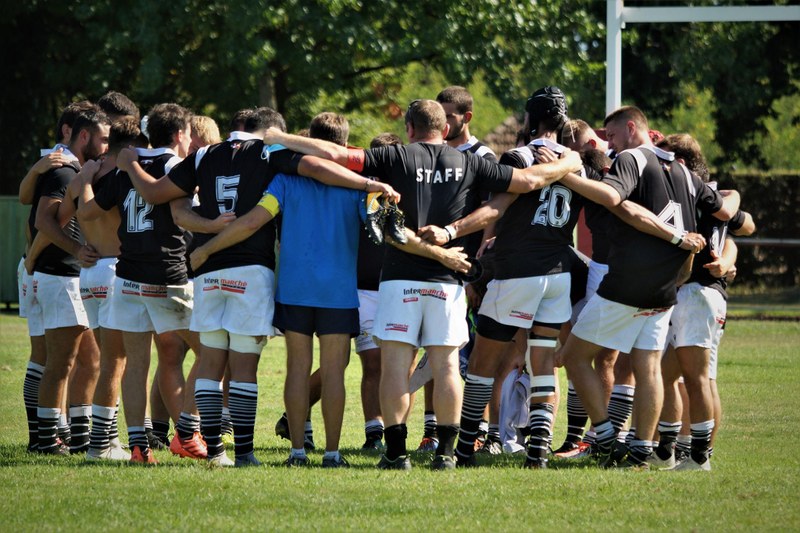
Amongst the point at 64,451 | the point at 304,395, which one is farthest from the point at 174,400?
the point at 304,395

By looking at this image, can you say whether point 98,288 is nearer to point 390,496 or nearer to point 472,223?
point 472,223

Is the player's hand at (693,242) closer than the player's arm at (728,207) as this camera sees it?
Yes

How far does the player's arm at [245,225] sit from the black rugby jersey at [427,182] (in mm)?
655

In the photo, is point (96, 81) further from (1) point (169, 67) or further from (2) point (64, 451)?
(2) point (64, 451)

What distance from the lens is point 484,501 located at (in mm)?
6293

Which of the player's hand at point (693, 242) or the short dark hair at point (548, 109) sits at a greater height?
the short dark hair at point (548, 109)

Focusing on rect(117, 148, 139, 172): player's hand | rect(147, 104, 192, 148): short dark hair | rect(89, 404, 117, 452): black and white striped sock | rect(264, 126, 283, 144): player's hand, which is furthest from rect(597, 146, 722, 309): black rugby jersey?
rect(89, 404, 117, 452): black and white striped sock

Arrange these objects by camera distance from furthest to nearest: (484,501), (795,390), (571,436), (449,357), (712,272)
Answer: (795,390), (571,436), (712,272), (449,357), (484,501)

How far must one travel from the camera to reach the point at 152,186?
24.7 feet

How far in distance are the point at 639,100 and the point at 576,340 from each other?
65.3 ft

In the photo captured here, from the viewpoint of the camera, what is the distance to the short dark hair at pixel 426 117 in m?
7.41

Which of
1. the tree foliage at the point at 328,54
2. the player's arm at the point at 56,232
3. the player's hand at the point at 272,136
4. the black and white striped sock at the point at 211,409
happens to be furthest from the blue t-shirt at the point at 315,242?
the tree foliage at the point at 328,54

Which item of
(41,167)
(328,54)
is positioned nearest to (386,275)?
(41,167)

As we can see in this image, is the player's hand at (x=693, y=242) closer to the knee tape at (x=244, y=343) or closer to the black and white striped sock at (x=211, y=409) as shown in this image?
the knee tape at (x=244, y=343)
